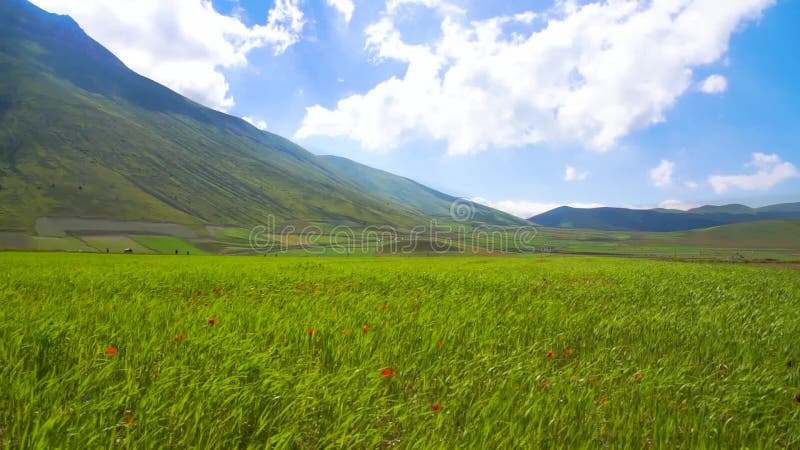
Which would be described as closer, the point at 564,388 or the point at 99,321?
the point at 564,388

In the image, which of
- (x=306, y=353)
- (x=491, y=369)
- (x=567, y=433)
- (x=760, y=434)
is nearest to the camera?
(x=567, y=433)

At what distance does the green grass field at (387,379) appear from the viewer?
2746 mm

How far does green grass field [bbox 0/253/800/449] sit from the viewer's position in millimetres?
2746

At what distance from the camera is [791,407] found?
12.1 feet

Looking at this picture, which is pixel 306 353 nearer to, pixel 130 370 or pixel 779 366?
pixel 130 370

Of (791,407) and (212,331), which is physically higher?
(212,331)

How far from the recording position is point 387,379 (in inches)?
158

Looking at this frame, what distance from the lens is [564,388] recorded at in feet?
12.4

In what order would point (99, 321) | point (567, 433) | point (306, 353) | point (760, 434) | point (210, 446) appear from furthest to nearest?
point (99, 321)
point (306, 353)
point (760, 434)
point (567, 433)
point (210, 446)

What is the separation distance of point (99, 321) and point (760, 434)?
7796 mm

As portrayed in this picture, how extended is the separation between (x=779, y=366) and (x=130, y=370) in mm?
7435

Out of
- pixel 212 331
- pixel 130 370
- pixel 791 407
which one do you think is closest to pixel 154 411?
pixel 130 370

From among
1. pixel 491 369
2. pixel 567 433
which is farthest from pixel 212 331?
pixel 567 433

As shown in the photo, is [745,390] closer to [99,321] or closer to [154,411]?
[154,411]
